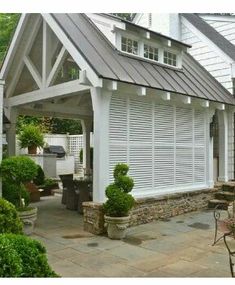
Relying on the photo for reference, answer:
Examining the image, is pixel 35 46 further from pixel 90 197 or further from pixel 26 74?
pixel 90 197

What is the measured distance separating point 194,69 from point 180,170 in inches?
142

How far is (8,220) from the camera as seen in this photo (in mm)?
4719

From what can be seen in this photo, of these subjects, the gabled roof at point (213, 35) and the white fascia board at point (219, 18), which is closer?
the gabled roof at point (213, 35)

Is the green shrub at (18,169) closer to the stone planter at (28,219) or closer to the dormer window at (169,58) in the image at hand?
the stone planter at (28,219)

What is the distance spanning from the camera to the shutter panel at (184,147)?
9.40 metres

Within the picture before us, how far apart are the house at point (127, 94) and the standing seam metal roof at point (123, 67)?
32mm

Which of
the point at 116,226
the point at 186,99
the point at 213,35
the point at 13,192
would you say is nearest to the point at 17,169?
the point at 13,192

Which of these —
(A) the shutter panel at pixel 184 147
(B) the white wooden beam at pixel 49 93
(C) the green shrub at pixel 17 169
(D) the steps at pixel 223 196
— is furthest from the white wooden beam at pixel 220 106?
(C) the green shrub at pixel 17 169

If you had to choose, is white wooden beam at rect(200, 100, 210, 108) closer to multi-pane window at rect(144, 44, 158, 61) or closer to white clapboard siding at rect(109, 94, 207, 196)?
white clapboard siding at rect(109, 94, 207, 196)

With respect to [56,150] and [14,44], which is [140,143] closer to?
[14,44]

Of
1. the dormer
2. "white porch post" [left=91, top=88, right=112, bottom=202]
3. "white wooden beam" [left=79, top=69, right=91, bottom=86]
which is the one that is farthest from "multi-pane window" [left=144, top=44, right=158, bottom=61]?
"white wooden beam" [left=79, top=69, right=91, bottom=86]

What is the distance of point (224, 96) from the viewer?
10578mm

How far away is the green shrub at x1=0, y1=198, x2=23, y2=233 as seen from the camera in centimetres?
467

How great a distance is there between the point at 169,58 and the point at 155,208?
4302mm
